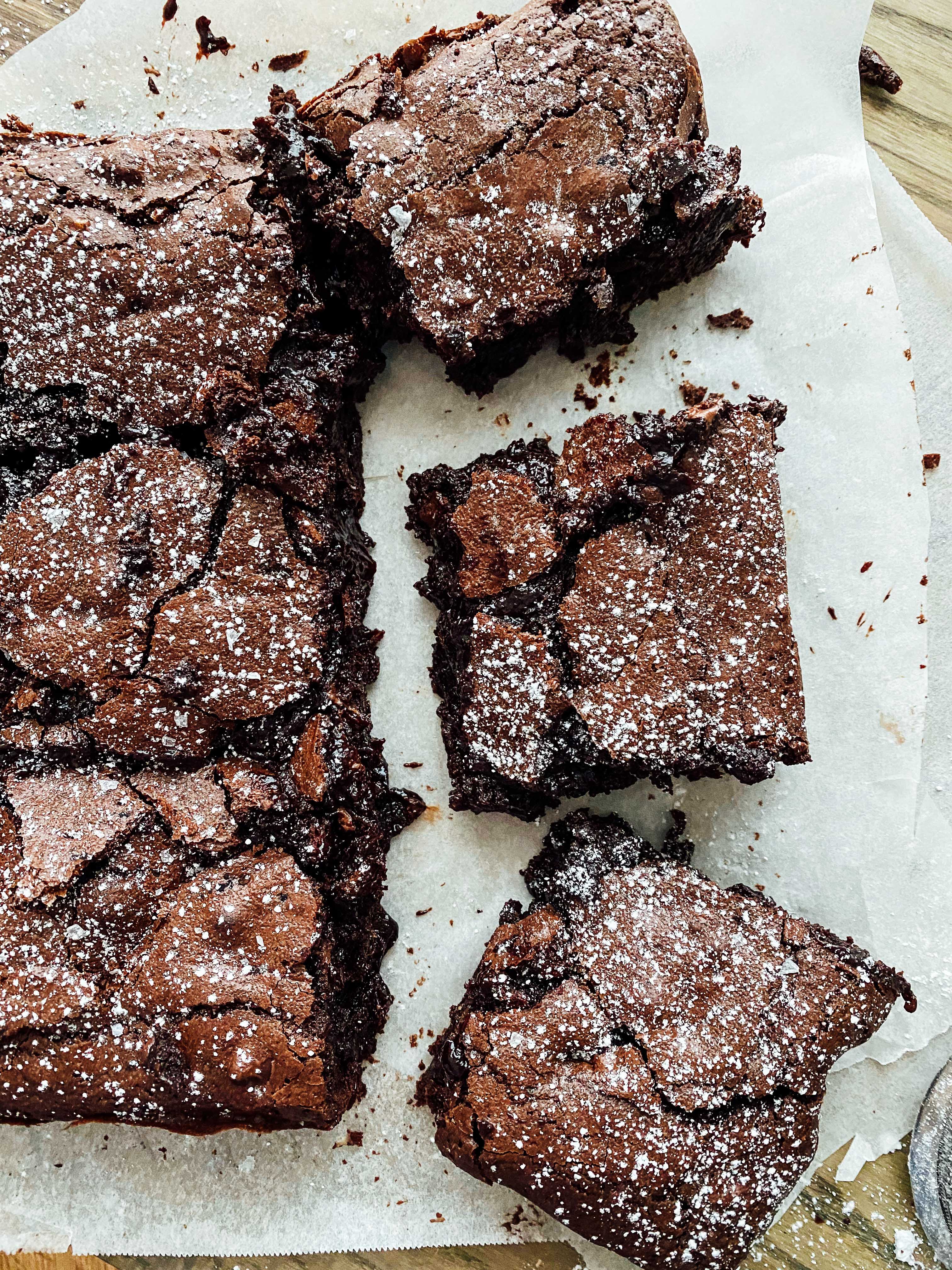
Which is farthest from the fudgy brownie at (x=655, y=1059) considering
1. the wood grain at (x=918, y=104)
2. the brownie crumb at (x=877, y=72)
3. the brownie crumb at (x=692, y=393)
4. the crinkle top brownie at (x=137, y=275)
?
the brownie crumb at (x=877, y=72)

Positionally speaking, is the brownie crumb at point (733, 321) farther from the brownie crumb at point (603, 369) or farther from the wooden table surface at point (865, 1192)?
the wooden table surface at point (865, 1192)

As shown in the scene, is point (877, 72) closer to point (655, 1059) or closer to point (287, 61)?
point (287, 61)

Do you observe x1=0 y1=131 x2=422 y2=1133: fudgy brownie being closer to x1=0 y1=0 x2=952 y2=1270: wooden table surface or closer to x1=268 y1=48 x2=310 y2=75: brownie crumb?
x1=268 y1=48 x2=310 y2=75: brownie crumb

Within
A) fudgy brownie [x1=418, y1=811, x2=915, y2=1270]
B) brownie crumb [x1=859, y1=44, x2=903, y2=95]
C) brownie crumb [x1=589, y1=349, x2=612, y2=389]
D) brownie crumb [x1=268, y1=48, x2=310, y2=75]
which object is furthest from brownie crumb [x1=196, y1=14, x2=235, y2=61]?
fudgy brownie [x1=418, y1=811, x2=915, y2=1270]

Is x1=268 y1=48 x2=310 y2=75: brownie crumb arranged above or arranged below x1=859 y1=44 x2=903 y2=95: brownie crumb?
above

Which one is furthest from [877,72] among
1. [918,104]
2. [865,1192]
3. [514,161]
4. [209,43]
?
[865,1192]

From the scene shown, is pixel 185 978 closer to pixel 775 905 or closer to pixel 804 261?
pixel 775 905
